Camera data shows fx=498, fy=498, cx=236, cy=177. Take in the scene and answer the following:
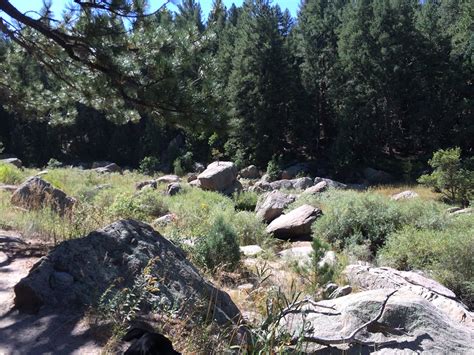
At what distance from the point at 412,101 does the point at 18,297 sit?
91.3 feet

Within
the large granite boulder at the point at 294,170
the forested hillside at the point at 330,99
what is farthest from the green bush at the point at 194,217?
the large granite boulder at the point at 294,170

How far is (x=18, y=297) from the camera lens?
348 cm

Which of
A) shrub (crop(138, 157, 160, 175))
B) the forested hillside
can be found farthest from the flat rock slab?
shrub (crop(138, 157, 160, 175))

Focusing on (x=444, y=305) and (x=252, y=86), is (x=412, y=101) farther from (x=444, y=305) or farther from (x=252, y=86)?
(x=444, y=305)

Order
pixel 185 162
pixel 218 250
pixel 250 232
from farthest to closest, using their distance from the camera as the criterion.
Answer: pixel 185 162 → pixel 250 232 → pixel 218 250

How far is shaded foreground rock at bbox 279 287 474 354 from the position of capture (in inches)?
140

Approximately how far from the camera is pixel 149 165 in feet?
104

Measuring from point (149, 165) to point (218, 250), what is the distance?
1035 inches

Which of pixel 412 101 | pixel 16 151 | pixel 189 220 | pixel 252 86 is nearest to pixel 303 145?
pixel 252 86

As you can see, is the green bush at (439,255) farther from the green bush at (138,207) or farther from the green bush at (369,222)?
the green bush at (138,207)

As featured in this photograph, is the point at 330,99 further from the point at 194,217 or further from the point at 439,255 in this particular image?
the point at 439,255

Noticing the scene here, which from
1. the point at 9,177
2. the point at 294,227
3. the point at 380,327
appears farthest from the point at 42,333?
the point at 9,177

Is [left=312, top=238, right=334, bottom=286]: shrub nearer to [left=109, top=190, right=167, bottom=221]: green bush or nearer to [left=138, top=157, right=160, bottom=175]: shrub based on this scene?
[left=109, top=190, right=167, bottom=221]: green bush

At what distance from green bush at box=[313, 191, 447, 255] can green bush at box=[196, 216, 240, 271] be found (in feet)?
10.4
